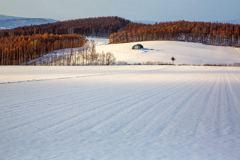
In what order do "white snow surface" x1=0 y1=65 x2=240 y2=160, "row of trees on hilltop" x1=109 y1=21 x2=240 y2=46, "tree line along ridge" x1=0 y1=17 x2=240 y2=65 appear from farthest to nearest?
1. "row of trees on hilltop" x1=109 y1=21 x2=240 y2=46
2. "tree line along ridge" x1=0 y1=17 x2=240 y2=65
3. "white snow surface" x1=0 y1=65 x2=240 y2=160

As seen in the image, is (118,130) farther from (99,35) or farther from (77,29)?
(77,29)

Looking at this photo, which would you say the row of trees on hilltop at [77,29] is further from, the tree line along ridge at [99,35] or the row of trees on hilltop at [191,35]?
the row of trees on hilltop at [191,35]

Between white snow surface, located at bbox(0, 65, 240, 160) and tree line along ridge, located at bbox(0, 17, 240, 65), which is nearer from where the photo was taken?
white snow surface, located at bbox(0, 65, 240, 160)

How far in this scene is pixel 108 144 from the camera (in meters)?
4.60

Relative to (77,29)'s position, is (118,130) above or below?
below

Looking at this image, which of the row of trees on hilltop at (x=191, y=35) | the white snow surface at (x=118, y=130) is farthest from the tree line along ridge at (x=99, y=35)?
the white snow surface at (x=118, y=130)

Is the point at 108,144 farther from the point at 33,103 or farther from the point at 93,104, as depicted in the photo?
the point at 33,103

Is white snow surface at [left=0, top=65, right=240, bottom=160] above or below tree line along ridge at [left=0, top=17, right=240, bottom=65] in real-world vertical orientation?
below

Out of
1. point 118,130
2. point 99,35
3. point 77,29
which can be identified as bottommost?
point 118,130

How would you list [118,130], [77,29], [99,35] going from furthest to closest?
1. [77,29]
2. [99,35]
3. [118,130]

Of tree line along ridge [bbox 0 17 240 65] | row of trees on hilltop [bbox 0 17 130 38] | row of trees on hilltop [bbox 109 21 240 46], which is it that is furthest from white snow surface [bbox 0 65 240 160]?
row of trees on hilltop [bbox 0 17 130 38]

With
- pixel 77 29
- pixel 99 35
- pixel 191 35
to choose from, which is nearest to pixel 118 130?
pixel 191 35

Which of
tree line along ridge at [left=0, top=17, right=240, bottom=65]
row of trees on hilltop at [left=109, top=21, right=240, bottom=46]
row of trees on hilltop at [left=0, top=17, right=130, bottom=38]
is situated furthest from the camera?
row of trees on hilltop at [left=0, top=17, right=130, bottom=38]

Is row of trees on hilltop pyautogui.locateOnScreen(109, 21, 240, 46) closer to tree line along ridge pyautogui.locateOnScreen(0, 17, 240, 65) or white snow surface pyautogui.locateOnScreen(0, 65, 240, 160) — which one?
tree line along ridge pyautogui.locateOnScreen(0, 17, 240, 65)
